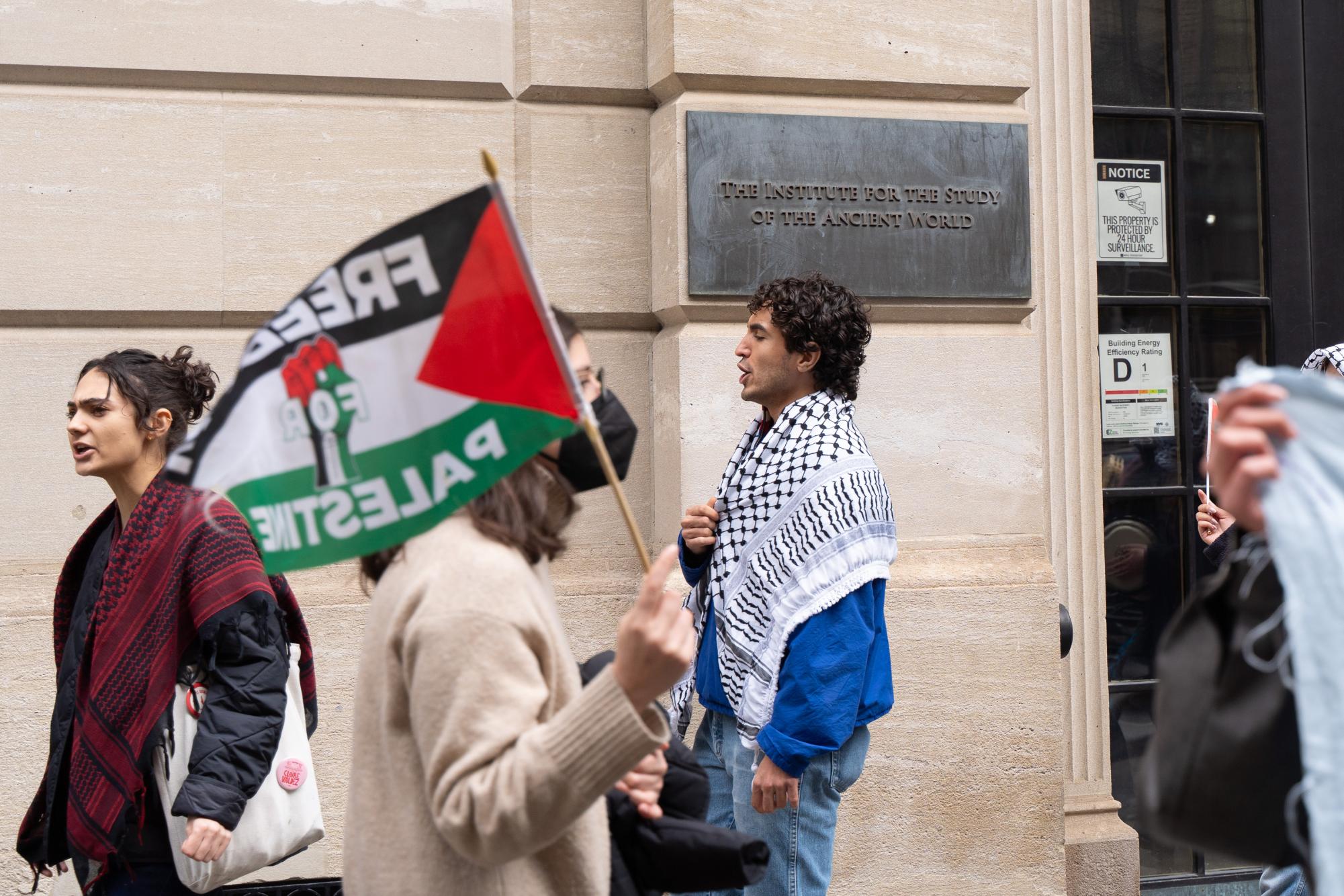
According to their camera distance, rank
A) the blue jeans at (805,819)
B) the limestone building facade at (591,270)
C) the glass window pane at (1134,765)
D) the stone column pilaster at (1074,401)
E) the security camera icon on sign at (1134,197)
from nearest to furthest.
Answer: the blue jeans at (805,819)
the limestone building facade at (591,270)
the stone column pilaster at (1074,401)
the glass window pane at (1134,765)
the security camera icon on sign at (1134,197)

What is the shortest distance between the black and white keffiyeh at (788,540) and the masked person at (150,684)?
45.0 inches

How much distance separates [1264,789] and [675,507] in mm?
3380

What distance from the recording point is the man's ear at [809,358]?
383 centimetres

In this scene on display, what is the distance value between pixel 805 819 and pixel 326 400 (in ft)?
6.49

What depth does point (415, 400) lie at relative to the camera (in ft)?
6.82

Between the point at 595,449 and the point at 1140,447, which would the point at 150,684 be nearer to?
the point at 595,449

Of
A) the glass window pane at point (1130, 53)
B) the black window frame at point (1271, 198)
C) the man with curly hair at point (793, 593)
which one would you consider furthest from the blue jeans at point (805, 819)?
the glass window pane at point (1130, 53)

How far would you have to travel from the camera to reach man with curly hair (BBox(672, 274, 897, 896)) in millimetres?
3469

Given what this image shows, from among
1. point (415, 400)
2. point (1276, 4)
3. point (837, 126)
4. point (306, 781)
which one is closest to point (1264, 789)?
point (415, 400)

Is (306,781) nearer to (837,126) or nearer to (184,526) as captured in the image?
(184,526)

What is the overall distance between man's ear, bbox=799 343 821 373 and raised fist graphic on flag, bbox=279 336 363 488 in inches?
76.7

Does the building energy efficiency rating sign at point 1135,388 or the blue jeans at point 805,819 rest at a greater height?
the building energy efficiency rating sign at point 1135,388

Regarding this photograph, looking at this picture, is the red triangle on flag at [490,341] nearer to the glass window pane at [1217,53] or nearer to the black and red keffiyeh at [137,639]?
the black and red keffiyeh at [137,639]

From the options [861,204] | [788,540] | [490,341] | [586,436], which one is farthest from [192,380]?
[861,204]
